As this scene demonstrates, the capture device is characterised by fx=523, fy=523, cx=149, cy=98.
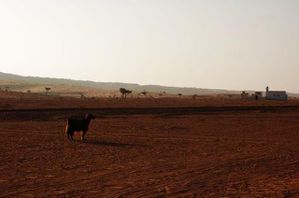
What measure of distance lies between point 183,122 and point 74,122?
12.8 metres

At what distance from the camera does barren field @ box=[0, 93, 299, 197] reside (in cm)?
1268

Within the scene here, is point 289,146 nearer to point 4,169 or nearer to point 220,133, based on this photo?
point 220,133

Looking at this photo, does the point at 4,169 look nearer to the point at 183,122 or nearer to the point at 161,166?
the point at 161,166

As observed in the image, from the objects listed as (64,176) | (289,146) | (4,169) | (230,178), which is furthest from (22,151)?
(289,146)

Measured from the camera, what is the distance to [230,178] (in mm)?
14344

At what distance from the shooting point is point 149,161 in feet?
56.1

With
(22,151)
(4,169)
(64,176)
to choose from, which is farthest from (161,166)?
(22,151)

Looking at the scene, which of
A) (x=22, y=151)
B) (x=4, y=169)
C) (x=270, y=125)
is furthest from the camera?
(x=270, y=125)

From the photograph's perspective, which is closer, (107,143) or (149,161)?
(149,161)

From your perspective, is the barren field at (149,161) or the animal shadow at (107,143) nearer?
the barren field at (149,161)

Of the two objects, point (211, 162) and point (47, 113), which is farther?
point (47, 113)

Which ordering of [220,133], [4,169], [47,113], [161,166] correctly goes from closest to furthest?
[4,169] < [161,166] < [220,133] < [47,113]

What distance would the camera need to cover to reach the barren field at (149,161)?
12.7 m

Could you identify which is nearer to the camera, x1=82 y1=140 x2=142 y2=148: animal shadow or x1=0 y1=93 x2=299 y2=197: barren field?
x1=0 y1=93 x2=299 y2=197: barren field
